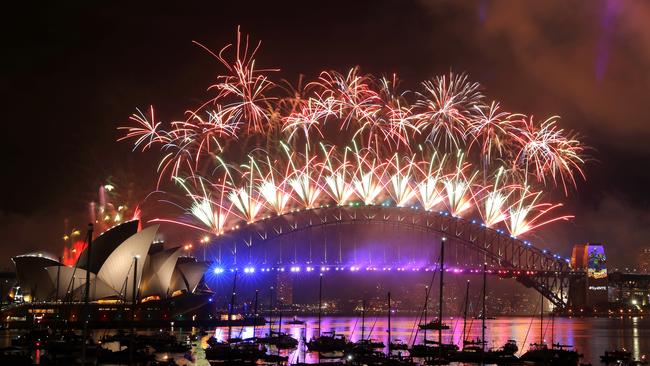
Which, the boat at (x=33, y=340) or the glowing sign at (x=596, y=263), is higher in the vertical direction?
the glowing sign at (x=596, y=263)

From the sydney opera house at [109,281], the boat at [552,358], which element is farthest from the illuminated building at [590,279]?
the boat at [552,358]

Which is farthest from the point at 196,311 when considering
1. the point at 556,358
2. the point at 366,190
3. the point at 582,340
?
the point at 556,358

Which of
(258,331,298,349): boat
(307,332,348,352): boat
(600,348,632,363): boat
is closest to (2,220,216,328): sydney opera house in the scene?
(258,331,298,349): boat

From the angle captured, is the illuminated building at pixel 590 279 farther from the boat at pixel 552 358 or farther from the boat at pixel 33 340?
the boat at pixel 33 340

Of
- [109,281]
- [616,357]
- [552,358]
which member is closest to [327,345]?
[552,358]

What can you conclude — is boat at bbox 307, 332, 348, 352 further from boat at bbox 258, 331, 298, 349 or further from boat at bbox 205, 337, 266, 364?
boat at bbox 205, 337, 266, 364
